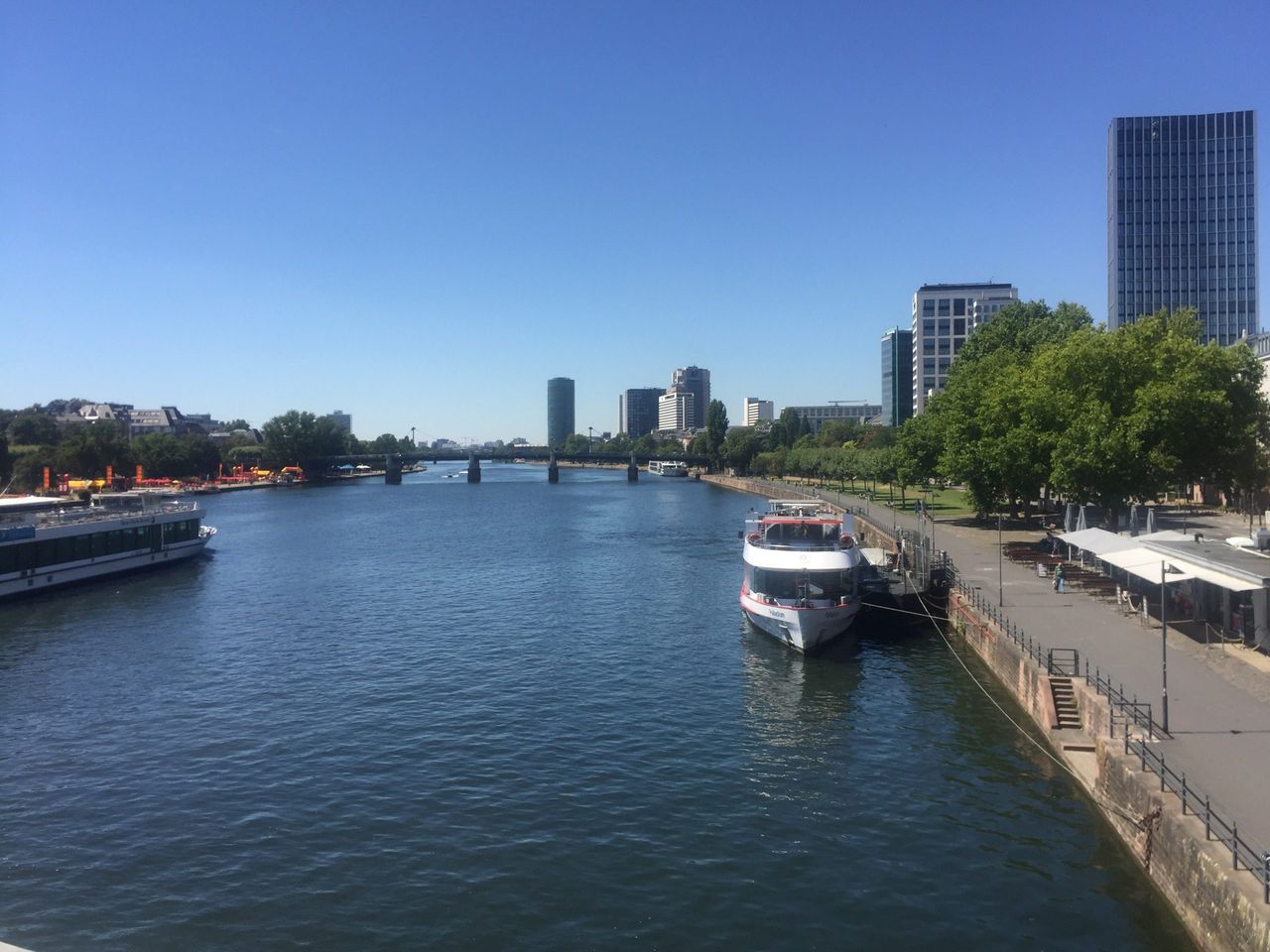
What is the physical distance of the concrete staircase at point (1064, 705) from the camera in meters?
26.4

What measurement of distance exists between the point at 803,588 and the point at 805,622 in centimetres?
181

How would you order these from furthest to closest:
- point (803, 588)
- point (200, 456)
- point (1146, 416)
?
point (200, 456) < point (1146, 416) < point (803, 588)

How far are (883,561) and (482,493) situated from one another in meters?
125

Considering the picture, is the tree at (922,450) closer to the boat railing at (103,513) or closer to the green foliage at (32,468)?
the boat railing at (103,513)

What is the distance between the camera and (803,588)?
40562mm

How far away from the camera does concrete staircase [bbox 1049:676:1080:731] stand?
1039 inches

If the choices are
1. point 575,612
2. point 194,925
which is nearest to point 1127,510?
point 575,612

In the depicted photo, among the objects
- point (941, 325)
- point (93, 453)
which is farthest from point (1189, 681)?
point (941, 325)

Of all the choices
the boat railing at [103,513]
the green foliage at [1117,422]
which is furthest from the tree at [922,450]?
the boat railing at [103,513]

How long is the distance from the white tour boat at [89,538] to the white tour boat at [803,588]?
45730 millimetres

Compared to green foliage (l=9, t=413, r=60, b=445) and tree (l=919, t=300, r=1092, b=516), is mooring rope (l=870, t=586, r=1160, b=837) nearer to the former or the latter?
tree (l=919, t=300, r=1092, b=516)

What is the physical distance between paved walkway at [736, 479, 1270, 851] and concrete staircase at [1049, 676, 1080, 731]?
133 centimetres

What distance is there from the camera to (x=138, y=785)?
25344 mm

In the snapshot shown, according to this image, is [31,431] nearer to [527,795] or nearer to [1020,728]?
[527,795]
